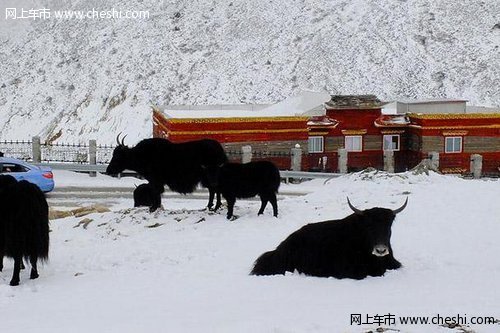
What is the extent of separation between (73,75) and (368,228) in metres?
42.7

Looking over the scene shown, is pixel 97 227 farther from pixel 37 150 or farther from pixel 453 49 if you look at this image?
pixel 453 49

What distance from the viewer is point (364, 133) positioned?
3144 cm

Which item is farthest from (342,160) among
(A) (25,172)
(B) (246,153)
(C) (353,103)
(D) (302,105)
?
(A) (25,172)

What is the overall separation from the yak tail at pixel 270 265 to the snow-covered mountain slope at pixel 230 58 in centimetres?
3225

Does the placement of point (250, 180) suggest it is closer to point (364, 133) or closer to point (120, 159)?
point (120, 159)

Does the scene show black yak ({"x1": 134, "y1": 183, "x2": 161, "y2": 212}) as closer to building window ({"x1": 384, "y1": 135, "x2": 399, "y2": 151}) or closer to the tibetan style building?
the tibetan style building

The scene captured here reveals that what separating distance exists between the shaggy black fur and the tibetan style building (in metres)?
20.0

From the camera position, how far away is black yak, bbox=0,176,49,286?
9477 mm

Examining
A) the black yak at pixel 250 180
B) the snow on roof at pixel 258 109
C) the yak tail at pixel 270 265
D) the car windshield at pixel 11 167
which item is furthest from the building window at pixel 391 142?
the yak tail at pixel 270 265

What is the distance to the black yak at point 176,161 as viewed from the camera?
14.4 m

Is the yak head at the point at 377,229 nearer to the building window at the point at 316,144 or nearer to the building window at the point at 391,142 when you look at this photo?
the building window at the point at 316,144

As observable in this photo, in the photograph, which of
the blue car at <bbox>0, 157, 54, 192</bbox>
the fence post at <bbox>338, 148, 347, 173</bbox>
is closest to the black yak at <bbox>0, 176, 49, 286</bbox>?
the blue car at <bbox>0, 157, 54, 192</bbox>

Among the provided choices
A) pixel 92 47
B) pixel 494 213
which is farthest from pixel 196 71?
pixel 494 213

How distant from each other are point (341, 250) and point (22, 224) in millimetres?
4958
